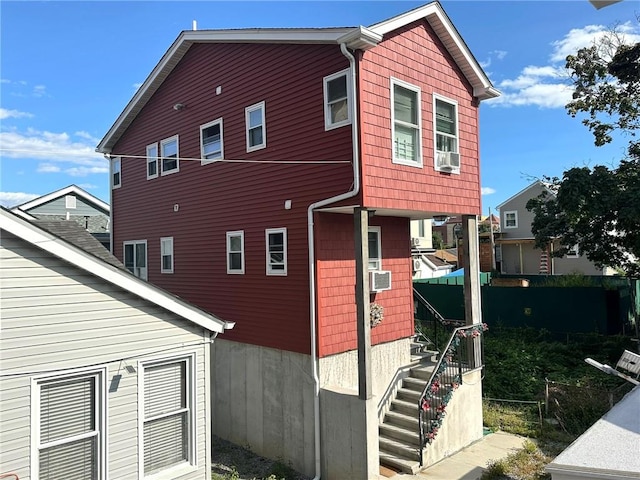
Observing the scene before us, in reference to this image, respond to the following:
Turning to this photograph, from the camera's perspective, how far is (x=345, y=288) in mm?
9594

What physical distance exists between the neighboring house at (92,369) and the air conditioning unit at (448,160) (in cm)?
579

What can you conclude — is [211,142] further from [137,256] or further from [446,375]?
[446,375]

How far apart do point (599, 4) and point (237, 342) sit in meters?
9.52

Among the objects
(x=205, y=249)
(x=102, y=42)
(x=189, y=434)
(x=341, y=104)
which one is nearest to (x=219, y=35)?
(x=102, y=42)

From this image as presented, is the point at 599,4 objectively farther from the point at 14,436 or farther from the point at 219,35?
the point at 219,35

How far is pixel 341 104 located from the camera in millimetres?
8578

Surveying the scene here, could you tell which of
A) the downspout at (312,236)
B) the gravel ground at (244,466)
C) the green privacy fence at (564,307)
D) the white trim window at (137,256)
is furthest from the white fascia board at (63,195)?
the green privacy fence at (564,307)

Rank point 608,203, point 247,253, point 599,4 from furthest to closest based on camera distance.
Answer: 1. point 608,203
2. point 247,253
3. point 599,4

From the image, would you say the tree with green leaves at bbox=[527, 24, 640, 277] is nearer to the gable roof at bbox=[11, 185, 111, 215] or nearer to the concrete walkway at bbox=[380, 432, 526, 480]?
the concrete walkway at bbox=[380, 432, 526, 480]

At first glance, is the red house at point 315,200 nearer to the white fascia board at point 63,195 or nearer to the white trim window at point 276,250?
the white trim window at point 276,250

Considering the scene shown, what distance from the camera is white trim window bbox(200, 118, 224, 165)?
1127 cm

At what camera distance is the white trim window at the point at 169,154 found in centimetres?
1273

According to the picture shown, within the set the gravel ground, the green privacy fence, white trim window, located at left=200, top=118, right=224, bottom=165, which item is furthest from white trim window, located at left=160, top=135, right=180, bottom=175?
the green privacy fence

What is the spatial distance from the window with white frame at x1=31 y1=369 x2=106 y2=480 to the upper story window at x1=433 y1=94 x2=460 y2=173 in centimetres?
743
